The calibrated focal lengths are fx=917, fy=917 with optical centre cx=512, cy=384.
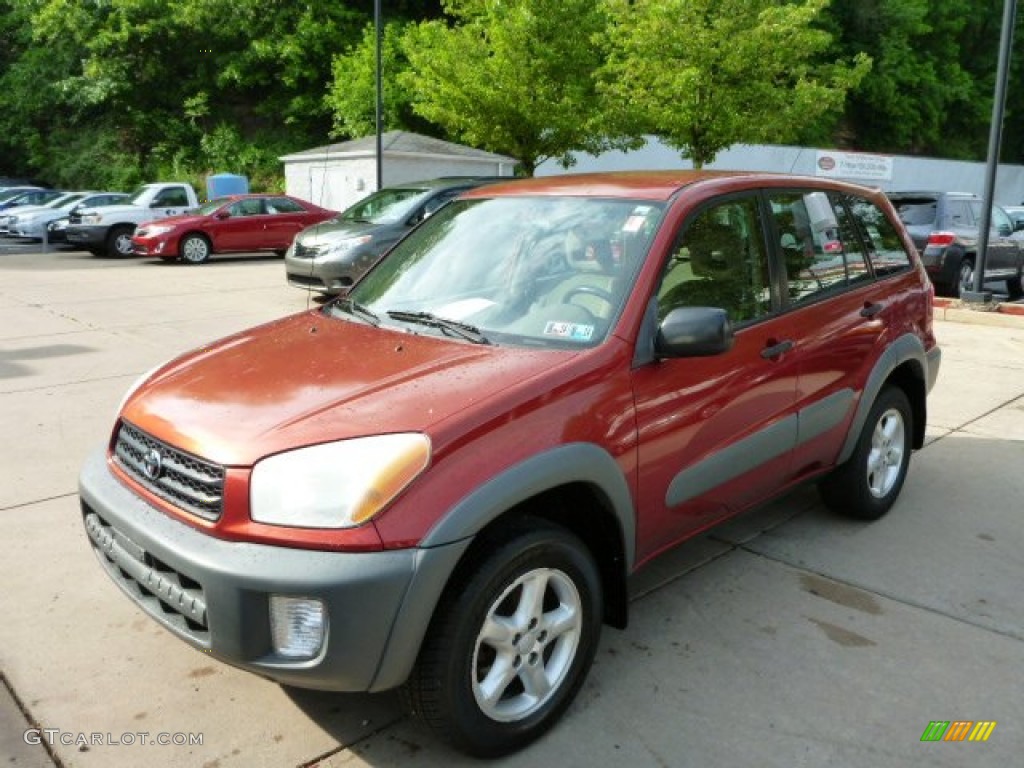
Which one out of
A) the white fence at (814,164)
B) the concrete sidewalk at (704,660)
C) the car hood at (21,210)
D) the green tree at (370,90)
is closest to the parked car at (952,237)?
the concrete sidewalk at (704,660)

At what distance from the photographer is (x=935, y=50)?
47.8 m

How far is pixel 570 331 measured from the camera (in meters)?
3.05

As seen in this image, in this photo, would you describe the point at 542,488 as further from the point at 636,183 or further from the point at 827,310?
the point at 827,310

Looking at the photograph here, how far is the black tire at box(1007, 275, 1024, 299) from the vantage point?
1424 cm

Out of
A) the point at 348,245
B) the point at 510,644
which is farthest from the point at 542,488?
the point at 348,245

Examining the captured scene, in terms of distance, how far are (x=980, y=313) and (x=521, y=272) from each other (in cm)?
915

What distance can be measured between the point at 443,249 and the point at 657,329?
3.61 feet

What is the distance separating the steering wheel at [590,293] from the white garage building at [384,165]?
18615 mm

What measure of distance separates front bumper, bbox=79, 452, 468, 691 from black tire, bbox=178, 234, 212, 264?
53.5 ft

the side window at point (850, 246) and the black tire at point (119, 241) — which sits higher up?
the side window at point (850, 246)

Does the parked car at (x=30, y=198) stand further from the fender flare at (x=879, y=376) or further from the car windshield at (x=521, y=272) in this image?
the fender flare at (x=879, y=376)

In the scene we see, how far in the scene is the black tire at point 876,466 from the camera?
4.34m

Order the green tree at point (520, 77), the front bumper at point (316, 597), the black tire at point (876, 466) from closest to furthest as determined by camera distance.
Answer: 1. the front bumper at point (316, 597)
2. the black tire at point (876, 466)
3. the green tree at point (520, 77)

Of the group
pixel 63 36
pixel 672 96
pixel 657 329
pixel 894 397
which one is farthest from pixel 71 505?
pixel 63 36
